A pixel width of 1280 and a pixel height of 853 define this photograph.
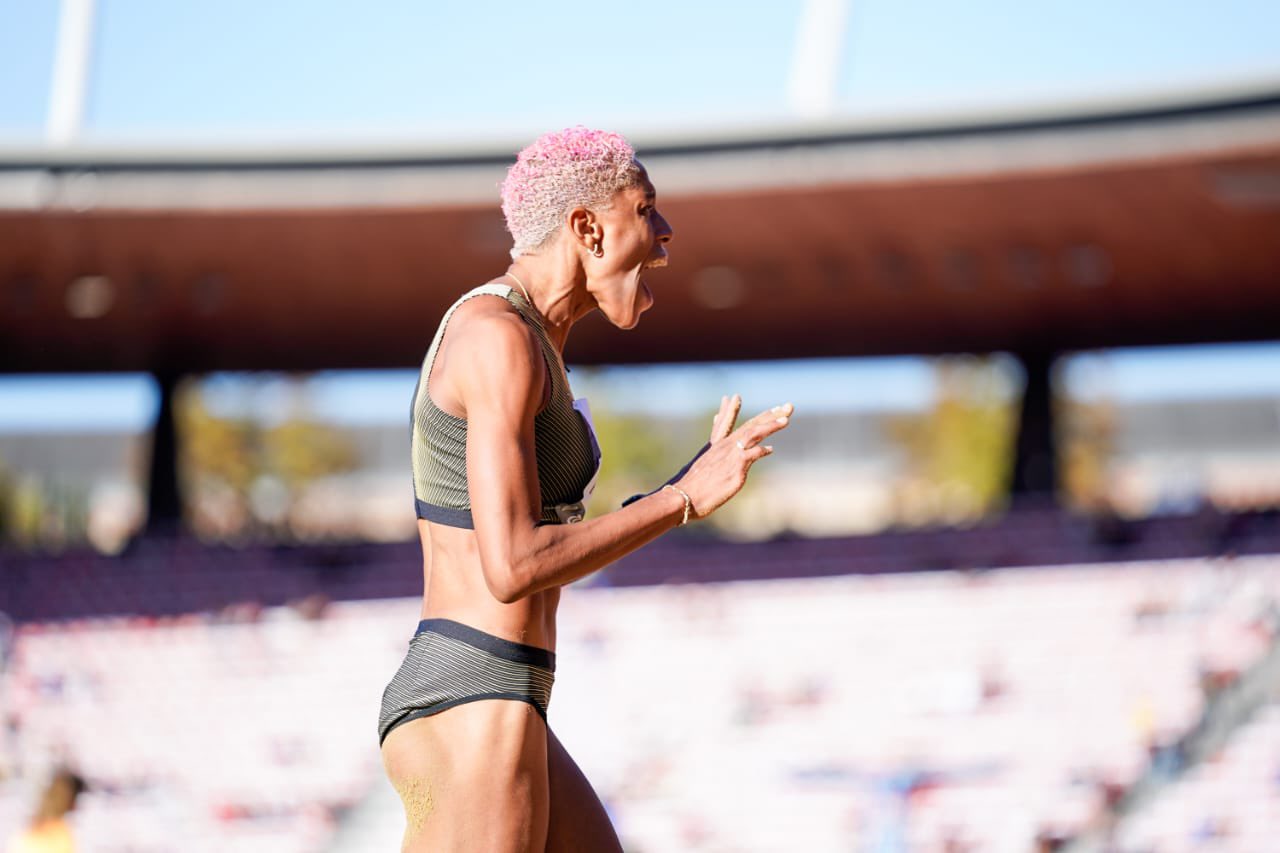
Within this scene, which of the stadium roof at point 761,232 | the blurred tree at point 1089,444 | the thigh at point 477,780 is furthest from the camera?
the blurred tree at point 1089,444

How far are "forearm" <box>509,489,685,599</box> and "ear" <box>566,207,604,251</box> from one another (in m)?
0.46

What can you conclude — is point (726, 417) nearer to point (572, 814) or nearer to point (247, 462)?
point (572, 814)

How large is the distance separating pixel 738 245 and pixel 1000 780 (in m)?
6.32

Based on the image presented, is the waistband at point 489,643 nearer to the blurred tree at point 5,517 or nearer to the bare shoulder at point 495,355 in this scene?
the bare shoulder at point 495,355

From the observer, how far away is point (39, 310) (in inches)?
696

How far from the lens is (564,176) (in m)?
2.31

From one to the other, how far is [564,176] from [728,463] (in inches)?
22.0

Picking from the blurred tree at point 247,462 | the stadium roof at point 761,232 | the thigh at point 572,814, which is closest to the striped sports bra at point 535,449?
the thigh at point 572,814

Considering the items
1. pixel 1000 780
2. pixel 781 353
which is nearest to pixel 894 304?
pixel 781 353

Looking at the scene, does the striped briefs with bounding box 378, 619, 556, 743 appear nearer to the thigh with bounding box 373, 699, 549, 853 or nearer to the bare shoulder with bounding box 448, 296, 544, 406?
the thigh with bounding box 373, 699, 549, 853

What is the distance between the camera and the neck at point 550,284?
238 centimetres

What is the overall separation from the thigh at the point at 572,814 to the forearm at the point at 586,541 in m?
0.43

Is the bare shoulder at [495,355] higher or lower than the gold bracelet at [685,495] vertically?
higher

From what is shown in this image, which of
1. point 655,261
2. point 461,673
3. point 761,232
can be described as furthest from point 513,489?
point 761,232
